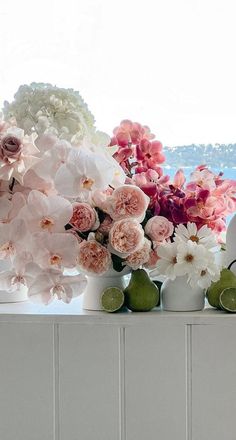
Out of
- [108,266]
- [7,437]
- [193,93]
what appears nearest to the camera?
[108,266]

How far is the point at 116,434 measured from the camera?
4.55ft

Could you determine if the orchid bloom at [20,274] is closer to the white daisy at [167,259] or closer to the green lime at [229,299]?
the white daisy at [167,259]

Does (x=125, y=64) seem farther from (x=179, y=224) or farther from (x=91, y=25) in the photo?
(x=179, y=224)

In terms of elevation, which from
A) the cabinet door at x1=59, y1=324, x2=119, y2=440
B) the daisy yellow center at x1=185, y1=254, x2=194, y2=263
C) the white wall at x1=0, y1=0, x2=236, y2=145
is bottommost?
the cabinet door at x1=59, y1=324, x2=119, y2=440

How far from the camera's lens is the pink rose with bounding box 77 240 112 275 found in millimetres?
1285

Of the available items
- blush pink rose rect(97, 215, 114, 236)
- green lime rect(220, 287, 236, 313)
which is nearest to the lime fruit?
green lime rect(220, 287, 236, 313)

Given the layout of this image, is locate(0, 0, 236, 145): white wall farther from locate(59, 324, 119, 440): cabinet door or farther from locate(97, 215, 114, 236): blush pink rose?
locate(59, 324, 119, 440): cabinet door

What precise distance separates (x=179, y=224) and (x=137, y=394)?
34 cm

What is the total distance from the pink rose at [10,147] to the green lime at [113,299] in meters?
0.32

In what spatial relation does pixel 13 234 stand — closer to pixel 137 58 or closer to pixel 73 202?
pixel 73 202

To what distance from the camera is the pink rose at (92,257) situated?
1.29 meters

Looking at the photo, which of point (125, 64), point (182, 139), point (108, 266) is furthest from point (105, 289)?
point (125, 64)

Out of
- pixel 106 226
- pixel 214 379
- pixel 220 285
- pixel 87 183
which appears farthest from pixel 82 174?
pixel 214 379

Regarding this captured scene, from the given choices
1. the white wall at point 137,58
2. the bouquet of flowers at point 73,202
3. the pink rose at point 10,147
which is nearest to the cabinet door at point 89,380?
the bouquet of flowers at point 73,202
